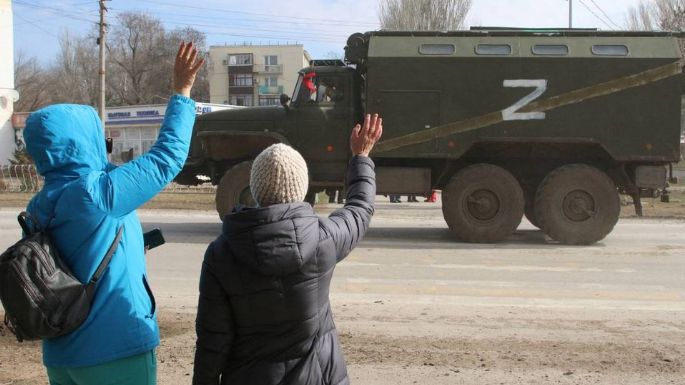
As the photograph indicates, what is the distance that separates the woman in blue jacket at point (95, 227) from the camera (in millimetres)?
2629

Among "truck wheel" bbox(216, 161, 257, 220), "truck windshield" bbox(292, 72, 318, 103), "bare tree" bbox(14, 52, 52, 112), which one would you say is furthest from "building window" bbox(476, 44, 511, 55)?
"bare tree" bbox(14, 52, 52, 112)

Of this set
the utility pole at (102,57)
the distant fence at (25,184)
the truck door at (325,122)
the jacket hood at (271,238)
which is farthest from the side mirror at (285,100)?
the utility pole at (102,57)

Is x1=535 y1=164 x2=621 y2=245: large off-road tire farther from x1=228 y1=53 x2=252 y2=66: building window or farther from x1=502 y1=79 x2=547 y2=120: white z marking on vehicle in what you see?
x1=228 y1=53 x2=252 y2=66: building window

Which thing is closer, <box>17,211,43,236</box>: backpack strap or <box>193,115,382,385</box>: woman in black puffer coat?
<box>193,115,382,385</box>: woman in black puffer coat

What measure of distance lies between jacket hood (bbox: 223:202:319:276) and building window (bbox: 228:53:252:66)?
97418mm

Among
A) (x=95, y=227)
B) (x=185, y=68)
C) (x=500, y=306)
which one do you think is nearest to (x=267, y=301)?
(x=95, y=227)

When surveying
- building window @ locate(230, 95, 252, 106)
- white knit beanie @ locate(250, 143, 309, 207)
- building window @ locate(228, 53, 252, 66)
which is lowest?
white knit beanie @ locate(250, 143, 309, 207)

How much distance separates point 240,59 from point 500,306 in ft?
310

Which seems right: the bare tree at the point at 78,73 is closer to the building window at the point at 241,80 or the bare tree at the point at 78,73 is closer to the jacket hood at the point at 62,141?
the building window at the point at 241,80

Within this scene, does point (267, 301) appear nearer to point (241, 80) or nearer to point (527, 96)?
point (527, 96)

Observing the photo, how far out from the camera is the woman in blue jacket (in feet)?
8.63

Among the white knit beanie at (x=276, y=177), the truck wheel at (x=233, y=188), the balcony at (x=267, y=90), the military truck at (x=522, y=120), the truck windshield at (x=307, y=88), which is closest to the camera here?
the white knit beanie at (x=276, y=177)

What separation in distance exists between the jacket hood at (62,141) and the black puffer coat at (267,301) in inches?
24.4

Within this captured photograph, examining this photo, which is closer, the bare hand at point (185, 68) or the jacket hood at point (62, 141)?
the jacket hood at point (62, 141)
